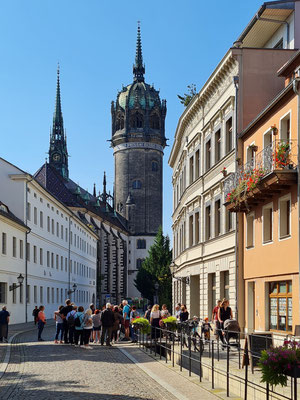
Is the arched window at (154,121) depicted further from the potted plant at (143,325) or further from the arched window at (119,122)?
the potted plant at (143,325)

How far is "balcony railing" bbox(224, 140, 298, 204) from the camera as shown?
20.7m

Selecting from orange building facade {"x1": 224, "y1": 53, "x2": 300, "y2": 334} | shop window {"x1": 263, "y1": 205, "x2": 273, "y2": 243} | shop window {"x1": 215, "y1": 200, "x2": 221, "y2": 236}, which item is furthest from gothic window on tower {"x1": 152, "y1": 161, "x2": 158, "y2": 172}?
shop window {"x1": 263, "y1": 205, "x2": 273, "y2": 243}

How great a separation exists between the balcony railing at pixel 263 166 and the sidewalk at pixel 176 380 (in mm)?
5916

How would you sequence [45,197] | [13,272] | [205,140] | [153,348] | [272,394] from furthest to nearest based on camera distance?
[45,197] < [13,272] < [205,140] < [153,348] < [272,394]

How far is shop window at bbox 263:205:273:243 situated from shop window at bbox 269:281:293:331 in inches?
60.4

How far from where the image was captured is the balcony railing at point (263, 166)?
20.7 meters

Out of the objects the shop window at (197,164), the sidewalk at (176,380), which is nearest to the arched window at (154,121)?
the shop window at (197,164)

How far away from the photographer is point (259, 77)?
91.7 feet

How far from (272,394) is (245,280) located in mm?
16409

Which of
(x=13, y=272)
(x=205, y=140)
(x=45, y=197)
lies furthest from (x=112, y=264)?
(x=205, y=140)

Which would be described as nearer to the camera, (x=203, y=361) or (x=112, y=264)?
(x=203, y=361)

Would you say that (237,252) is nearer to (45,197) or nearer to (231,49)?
(231,49)

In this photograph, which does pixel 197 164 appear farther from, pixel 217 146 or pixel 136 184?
pixel 136 184

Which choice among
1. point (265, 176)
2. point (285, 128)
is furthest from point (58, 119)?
point (265, 176)
